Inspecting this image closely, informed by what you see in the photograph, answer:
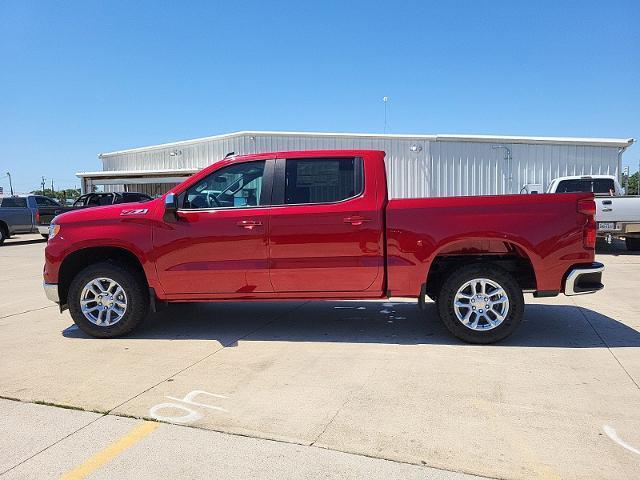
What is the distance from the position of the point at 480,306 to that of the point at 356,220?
1.51 metres

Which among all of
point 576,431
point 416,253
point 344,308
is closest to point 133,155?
point 344,308

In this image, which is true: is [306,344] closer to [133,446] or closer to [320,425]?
[320,425]

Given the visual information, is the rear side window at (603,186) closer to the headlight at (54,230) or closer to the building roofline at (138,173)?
the headlight at (54,230)

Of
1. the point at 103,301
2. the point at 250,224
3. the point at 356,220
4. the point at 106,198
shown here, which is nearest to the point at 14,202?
the point at 106,198

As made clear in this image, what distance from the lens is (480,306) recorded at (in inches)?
201

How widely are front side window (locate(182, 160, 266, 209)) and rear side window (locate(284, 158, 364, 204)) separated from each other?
1.17 ft

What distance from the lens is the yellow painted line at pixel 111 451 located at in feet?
9.30

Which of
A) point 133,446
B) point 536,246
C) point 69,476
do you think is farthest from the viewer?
point 536,246

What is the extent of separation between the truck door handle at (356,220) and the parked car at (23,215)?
17.1 metres

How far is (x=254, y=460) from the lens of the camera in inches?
116

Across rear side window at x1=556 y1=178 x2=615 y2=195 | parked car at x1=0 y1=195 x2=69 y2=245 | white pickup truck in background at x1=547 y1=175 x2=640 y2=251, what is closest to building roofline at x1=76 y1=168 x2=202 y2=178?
parked car at x1=0 y1=195 x2=69 y2=245

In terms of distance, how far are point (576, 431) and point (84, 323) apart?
4.82 meters

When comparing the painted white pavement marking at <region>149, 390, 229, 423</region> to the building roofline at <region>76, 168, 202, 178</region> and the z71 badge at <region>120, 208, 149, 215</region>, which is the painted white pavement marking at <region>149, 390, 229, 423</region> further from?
the building roofline at <region>76, 168, 202, 178</region>

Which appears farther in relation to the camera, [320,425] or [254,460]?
[320,425]
